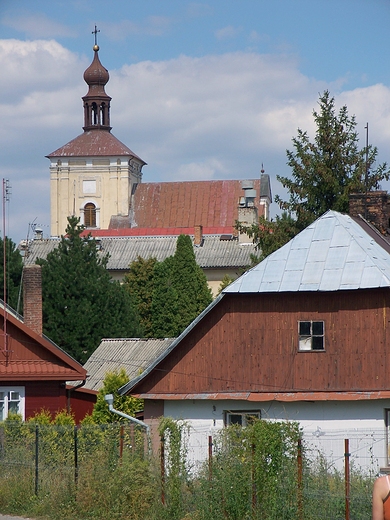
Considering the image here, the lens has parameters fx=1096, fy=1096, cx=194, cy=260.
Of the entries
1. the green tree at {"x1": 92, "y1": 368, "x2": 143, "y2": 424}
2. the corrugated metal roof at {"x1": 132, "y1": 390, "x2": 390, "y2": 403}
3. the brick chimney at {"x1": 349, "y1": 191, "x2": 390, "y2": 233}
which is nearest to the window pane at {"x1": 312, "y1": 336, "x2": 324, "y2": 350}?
the corrugated metal roof at {"x1": 132, "y1": 390, "x2": 390, "y2": 403}

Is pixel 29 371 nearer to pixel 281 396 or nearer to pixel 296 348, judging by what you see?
pixel 281 396

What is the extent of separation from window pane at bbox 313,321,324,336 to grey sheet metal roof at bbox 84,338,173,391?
10370 millimetres

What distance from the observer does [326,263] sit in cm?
2278

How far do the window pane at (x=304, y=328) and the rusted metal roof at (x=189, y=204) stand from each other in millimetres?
70679

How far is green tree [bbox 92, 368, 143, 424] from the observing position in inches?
1014

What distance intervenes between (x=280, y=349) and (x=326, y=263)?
2.03 metres

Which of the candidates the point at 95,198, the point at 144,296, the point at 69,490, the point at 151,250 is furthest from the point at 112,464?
the point at 95,198

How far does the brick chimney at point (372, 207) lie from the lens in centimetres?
2617

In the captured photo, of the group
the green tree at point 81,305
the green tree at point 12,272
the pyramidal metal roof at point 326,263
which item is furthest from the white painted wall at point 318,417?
the green tree at point 12,272

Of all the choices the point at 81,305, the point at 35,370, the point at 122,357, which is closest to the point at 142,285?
the point at 81,305

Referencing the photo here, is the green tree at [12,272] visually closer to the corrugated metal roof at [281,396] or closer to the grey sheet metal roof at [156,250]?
the grey sheet metal roof at [156,250]

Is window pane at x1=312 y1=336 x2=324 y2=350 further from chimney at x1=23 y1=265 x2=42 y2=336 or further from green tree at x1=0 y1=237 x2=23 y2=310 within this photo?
green tree at x1=0 y1=237 x2=23 y2=310

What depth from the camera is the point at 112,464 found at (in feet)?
50.5

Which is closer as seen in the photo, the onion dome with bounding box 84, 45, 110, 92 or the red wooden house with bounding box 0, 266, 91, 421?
the red wooden house with bounding box 0, 266, 91, 421
